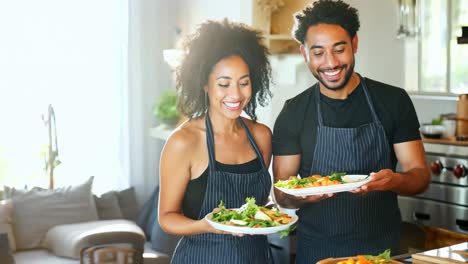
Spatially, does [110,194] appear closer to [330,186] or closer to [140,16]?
[140,16]

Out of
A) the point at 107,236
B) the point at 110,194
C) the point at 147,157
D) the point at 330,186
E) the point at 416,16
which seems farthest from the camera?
the point at 147,157

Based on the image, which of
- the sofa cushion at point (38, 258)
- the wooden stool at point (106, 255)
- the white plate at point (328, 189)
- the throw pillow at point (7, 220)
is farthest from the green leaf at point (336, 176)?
the throw pillow at point (7, 220)

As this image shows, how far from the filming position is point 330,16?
290cm

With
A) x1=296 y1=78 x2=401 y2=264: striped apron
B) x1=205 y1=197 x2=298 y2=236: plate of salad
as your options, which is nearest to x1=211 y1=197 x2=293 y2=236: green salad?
x1=205 y1=197 x2=298 y2=236: plate of salad

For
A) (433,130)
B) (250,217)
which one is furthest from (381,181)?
(433,130)

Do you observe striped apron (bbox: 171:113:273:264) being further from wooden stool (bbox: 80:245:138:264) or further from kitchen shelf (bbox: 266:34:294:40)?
wooden stool (bbox: 80:245:138:264)

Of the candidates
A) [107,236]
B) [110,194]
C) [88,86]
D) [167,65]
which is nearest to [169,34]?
[167,65]

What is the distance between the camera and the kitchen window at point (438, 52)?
4.53 m

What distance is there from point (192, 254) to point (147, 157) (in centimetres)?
363

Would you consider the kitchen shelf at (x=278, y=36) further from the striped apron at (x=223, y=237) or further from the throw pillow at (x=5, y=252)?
the throw pillow at (x=5, y=252)

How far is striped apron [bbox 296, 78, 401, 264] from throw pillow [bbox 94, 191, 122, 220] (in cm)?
303

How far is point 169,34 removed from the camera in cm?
627

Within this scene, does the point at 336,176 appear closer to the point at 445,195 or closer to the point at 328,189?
the point at 328,189

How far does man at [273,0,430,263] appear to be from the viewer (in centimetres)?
282
